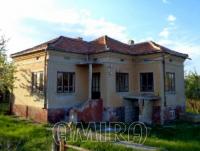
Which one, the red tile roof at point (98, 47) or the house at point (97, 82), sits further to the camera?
the red tile roof at point (98, 47)

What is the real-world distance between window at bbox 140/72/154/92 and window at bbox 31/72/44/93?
7276 millimetres

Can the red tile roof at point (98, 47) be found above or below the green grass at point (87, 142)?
above

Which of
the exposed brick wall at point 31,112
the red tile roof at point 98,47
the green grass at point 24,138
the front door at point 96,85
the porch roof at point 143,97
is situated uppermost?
the red tile roof at point 98,47

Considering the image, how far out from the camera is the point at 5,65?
70.4 feet

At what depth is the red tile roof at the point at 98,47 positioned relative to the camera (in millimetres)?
18828

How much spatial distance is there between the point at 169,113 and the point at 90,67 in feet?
23.0

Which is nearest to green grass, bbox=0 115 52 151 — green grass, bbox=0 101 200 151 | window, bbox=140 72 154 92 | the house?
green grass, bbox=0 101 200 151

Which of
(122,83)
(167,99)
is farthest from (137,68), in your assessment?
(167,99)

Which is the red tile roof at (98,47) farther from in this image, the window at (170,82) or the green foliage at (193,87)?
the green foliage at (193,87)

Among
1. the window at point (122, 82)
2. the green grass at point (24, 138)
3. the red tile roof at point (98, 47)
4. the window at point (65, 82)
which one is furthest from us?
the window at point (122, 82)

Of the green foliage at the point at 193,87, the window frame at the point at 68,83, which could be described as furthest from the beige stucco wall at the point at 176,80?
the window frame at the point at 68,83

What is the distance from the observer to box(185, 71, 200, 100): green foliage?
28172mm

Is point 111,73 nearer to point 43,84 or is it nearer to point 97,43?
point 97,43

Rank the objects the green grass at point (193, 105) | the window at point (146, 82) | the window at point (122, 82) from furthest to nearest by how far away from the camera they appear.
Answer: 1. the green grass at point (193, 105)
2. the window at point (146, 82)
3. the window at point (122, 82)
